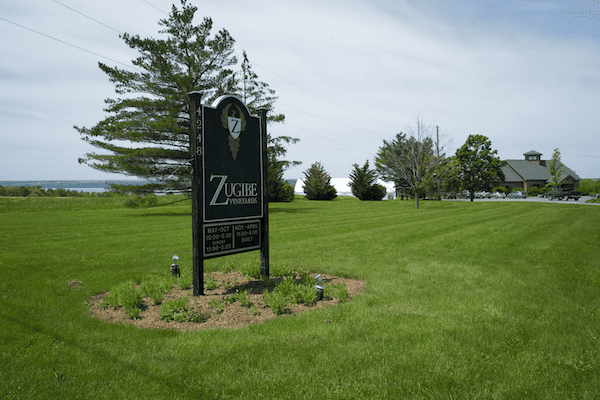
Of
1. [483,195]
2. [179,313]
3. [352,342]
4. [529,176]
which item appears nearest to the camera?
[352,342]

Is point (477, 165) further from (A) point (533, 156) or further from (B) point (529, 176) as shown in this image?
(A) point (533, 156)

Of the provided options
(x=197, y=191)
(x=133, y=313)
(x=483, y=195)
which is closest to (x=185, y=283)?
(x=133, y=313)

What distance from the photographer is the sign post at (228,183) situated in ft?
19.7

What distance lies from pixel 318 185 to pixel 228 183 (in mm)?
45764

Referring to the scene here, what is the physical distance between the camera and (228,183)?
21.2 feet

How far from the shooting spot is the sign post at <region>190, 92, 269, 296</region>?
600 centimetres

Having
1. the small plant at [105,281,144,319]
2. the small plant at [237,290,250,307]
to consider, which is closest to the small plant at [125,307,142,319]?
the small plant at [105,281,144,319]

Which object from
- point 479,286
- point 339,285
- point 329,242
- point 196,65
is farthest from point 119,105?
point 479,286

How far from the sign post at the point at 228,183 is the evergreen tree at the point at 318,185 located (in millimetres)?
44805

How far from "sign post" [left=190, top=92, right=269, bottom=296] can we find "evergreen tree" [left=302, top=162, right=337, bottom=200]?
44805 mm

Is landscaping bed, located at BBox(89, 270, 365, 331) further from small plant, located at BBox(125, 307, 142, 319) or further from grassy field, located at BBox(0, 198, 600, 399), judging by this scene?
grassy field, located at BBox(0, 198, 600, 399)

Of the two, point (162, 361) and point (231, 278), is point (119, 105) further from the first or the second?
point (162, 361)

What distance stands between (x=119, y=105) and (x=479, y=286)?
85.4ft

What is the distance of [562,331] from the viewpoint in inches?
183
